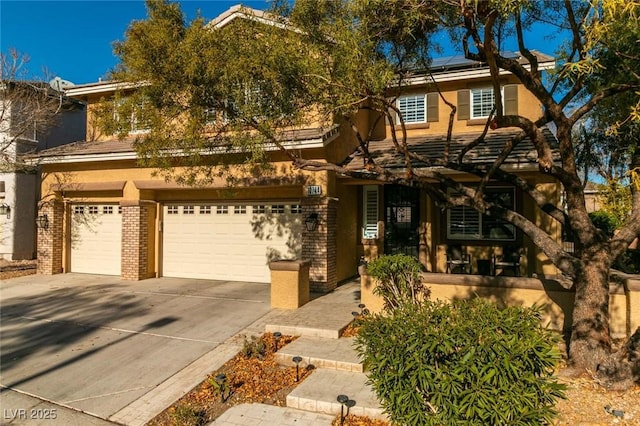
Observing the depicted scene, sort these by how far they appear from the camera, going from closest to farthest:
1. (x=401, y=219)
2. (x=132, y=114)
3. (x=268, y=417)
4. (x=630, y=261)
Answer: (x=268, y=417)
(x=132, y=114)
(x=630, y=261)
(x=401, y=219)

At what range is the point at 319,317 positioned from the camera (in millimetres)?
7746

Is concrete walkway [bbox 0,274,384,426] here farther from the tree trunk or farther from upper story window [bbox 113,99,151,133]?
upper story window [bbox 113,99,151,133]

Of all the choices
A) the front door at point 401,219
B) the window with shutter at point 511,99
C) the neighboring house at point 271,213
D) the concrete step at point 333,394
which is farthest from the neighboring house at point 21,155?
the window with shutter at point 511,99

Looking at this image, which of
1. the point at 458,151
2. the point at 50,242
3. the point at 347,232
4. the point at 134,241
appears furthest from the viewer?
the point at 50,242

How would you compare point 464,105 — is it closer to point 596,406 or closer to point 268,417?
point 596,406

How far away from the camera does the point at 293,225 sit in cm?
1147

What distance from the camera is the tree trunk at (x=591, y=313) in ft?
17.8

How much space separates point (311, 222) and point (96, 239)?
823 centimetres

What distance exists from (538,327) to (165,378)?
4.85m

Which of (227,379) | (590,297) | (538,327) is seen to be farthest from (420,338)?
(590,297)

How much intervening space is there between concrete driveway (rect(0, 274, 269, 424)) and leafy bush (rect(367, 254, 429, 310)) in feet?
9.05

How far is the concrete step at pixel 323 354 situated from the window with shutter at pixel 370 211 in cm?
628

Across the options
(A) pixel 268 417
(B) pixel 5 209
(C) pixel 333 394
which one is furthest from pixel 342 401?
(B) pixel 5 209

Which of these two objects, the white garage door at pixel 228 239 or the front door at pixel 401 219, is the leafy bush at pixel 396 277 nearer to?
the white garage door at pixel 228 239
